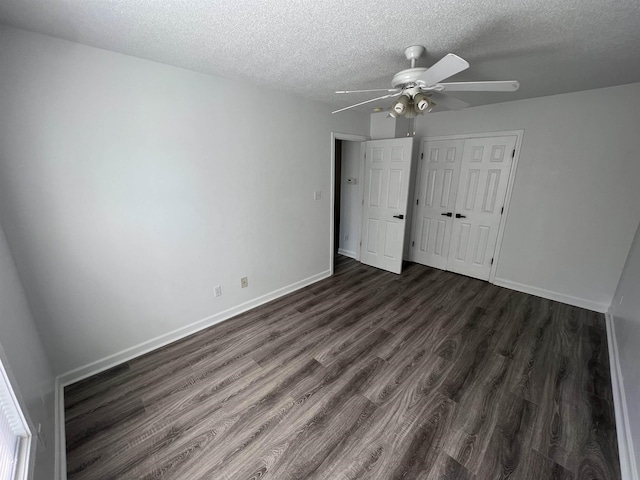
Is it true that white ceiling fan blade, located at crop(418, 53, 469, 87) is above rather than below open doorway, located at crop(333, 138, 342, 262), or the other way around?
above

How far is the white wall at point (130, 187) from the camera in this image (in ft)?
5.25

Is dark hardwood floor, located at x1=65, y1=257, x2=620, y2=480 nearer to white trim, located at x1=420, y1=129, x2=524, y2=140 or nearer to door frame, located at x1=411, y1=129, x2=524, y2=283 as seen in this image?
door frame, located at x1=411, y1=129, x2=524, y2=283

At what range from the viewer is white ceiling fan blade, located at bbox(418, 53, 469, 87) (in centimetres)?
129

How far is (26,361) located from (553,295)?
4.73 metres

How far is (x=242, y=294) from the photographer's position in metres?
2.89

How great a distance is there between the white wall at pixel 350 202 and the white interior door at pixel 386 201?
0.24 m

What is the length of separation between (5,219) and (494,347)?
375 centimetres

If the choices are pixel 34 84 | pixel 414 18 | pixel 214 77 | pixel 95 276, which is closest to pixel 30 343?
pixel 95 276

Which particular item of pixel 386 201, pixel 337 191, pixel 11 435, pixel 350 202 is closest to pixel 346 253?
pixel 350 202

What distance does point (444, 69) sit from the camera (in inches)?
55.8

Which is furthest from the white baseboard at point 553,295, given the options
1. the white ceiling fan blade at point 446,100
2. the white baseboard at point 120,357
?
the white baseboard at point 120,357

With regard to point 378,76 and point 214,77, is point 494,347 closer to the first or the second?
point 378,76

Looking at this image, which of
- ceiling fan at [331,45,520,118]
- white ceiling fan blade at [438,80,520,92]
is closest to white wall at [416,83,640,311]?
ceiling fan at [331,45,520,118]

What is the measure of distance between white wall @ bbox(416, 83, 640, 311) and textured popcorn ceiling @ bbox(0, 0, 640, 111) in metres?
0.59
